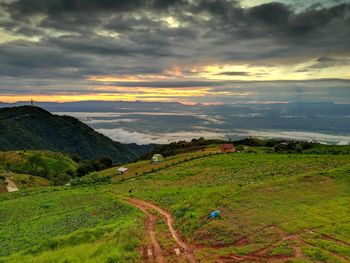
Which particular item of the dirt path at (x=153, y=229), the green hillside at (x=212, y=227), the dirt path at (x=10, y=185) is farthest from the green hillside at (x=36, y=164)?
the dirt path at (x=153, y=229)

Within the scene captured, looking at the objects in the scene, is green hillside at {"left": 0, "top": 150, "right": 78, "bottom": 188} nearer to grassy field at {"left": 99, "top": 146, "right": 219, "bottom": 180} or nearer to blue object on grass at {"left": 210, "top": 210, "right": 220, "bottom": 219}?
grassy field at {"left": 99, "top": 146, "right": 219, "bottom": 180}

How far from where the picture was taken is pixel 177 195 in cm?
3922

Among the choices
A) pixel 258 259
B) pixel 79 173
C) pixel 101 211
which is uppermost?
pixel 258 259

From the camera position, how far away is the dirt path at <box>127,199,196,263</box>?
20.4m

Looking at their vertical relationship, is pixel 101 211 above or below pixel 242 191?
below

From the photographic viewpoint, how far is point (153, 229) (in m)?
26.7

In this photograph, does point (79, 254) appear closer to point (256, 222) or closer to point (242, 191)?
point (256, 222)

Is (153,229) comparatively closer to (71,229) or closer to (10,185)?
(71,229)

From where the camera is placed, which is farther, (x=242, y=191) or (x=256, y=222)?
(x=242, y=191)

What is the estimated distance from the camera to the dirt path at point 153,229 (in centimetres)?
2041

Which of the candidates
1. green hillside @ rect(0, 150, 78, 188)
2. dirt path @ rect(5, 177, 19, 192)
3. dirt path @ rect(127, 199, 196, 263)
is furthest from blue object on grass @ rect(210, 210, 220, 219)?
green hillside @ rect(0, 150, 78, 188)

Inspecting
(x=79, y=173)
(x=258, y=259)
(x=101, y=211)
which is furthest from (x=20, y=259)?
(x=79, y=173)

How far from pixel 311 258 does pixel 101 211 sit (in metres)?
25.0

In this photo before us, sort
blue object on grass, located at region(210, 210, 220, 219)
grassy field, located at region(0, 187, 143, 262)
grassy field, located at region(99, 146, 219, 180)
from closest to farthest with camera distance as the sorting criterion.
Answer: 1. grassy field, located at region(0, 187, 143, 262)
2. blue object on grass, located at region(210, 210, 220, 219)
3. grassy field, located at region(99, 146, 219, 180)
